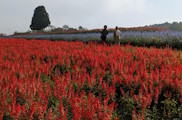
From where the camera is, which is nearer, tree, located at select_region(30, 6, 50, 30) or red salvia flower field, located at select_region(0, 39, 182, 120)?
red salvia flower field, located at select_region(0, 39, 182, 120)

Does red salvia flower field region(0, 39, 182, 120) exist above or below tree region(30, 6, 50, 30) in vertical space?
below

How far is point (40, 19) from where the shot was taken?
2267 inches

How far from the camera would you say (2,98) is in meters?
5.22

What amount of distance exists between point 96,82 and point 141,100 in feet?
5.74

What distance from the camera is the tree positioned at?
189 ft

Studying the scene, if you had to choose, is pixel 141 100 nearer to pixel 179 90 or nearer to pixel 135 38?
pixel 179 90

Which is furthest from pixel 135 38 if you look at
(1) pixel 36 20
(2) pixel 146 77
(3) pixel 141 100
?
(1) pixel 36 20

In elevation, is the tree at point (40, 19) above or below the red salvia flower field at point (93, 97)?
above

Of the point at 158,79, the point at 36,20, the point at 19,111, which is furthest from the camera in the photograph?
the point at 36,20

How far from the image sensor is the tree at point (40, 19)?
57741mm

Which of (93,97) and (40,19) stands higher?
(40,19)

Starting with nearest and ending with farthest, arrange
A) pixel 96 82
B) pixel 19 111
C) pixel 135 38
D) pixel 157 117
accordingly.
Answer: pixel 19 111, pixel 157 117, pixel 96 82, pixel 135 38

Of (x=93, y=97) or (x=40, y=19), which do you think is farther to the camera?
(x=40, y=19)

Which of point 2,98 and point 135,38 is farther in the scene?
point 135,38
